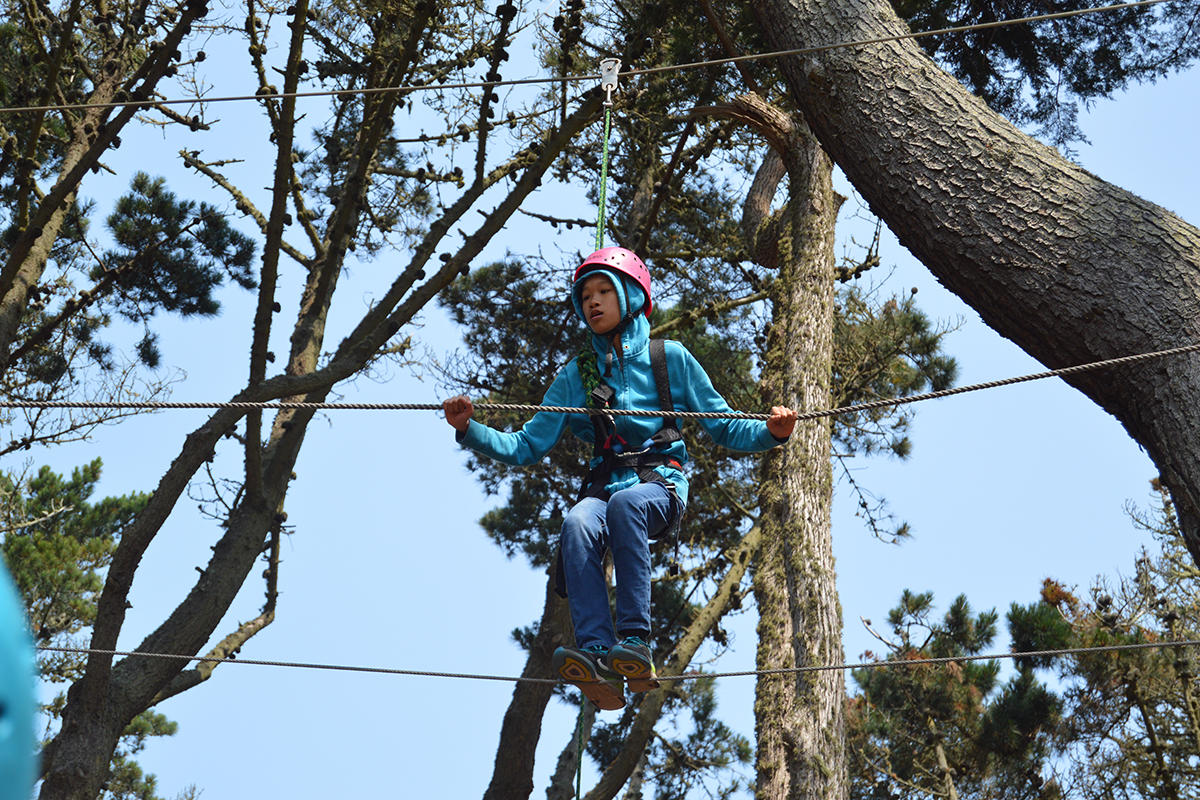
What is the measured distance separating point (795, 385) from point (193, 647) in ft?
11.5

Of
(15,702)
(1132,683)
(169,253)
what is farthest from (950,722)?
(15,702)

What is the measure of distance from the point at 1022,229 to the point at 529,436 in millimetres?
1723

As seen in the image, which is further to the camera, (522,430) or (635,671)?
(522,430)

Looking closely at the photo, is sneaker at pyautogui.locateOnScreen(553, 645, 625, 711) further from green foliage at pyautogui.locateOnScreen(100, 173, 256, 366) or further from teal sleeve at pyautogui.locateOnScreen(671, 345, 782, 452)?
green foliage at pyautogui.locateOnScreen(100, 173, 256, 366)

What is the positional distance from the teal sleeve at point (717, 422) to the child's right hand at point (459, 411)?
30.6 inches

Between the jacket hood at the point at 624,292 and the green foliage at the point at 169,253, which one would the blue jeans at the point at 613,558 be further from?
the green foliage at the point at 169,253

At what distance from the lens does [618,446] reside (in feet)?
13.4

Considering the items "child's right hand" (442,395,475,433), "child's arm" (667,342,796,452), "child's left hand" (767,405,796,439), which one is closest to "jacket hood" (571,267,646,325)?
"child's arm" (667,342,796,452)

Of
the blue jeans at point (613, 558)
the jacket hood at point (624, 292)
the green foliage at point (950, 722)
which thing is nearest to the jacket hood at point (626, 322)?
the jacket hood at point (624, 292)

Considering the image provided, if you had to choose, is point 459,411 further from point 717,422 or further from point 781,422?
point 781,422

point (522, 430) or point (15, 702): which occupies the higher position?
point (522, 430)

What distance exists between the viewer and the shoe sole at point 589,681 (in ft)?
12.1

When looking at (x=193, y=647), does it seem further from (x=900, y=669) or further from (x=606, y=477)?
(x=900, y=669)

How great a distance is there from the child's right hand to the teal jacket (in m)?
0.07
